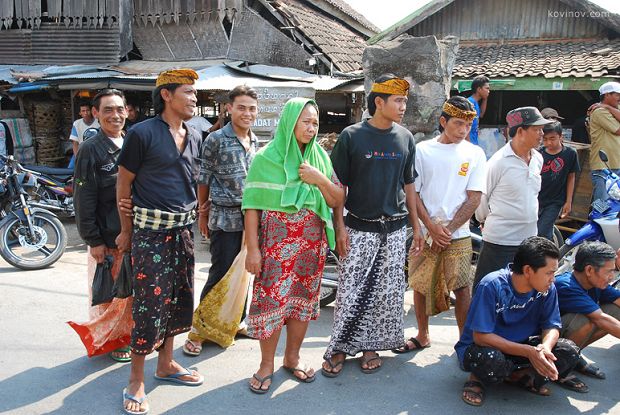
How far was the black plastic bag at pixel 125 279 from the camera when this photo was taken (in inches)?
121

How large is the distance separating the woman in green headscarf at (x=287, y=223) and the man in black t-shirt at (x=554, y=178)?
259 cm

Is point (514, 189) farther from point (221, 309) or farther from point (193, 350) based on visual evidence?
point (193, 350)

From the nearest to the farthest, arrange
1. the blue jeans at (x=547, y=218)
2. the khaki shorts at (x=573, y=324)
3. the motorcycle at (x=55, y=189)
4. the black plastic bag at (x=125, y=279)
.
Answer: the black plastic bag at (x=125, y=279), the khaki shorts at (x=573, y=324), the blue jeans at (x=547, y=218), the motorcycle at (x=55, y=189)

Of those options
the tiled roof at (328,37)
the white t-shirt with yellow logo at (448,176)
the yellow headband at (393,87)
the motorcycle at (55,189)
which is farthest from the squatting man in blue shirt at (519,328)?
the tiled roof at (328,37)

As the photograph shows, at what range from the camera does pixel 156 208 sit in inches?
118

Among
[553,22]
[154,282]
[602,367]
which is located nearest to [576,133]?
[553,22]

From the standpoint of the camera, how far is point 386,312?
11.6 feet

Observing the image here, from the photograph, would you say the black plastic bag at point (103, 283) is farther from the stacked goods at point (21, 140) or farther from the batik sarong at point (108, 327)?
the stacked goods at point (21, 140)

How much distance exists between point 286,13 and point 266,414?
9521 millimetres

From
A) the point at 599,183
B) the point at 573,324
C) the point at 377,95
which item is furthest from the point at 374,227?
the point at 599,183

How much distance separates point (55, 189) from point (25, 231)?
60.6 inches

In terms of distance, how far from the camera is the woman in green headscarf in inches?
122

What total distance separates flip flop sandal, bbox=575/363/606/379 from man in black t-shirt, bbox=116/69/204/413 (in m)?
2.66

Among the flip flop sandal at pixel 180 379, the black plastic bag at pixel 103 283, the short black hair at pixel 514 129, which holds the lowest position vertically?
the flip flop sandal at pixel 180 379
